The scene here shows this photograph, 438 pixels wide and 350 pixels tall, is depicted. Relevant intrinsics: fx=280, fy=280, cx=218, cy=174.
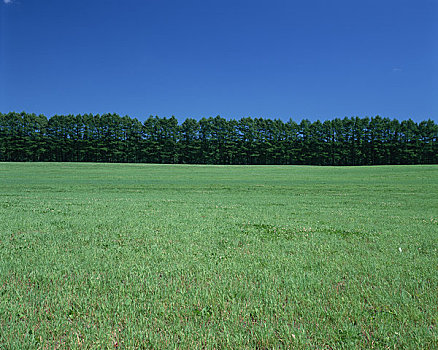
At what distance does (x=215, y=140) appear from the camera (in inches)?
3939

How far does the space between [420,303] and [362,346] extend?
4.69ft

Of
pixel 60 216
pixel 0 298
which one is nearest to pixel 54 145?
pixel 60 216

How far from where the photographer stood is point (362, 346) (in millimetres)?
2926

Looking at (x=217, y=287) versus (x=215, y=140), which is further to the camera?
(x=215, y=140)

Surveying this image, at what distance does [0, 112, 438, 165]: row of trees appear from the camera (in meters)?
89.1

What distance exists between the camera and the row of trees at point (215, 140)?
89062 millimetres

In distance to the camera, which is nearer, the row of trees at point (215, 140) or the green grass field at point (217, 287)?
the green grass field at point (217, 287)

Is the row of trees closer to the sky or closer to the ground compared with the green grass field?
closer to the sky

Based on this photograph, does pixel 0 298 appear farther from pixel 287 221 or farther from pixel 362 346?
pixel 287 221

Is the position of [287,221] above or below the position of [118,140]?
below

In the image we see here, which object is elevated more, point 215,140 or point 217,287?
point 215,140

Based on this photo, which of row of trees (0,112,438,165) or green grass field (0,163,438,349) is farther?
row of trees (0,112,438,165)

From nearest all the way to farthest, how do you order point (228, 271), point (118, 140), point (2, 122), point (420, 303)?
point (420, 303) < point (228, 271) < point (2, 122) < point (118, 140)

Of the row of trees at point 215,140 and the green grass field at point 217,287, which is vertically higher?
the row of trees at point 215,140
